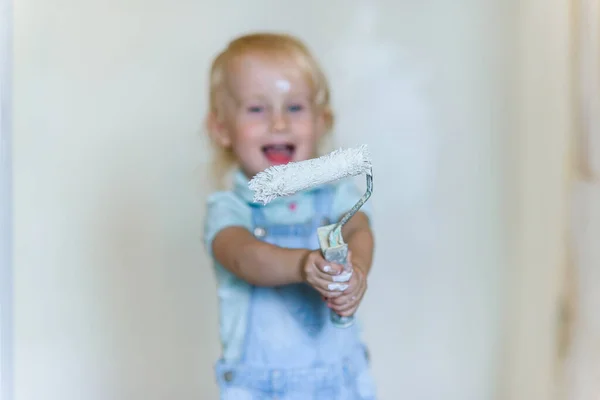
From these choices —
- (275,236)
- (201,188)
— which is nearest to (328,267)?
(275,236)

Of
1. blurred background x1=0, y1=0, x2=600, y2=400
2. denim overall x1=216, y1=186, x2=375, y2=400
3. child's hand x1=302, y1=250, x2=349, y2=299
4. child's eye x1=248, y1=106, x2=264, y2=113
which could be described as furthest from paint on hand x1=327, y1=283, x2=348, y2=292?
blurred background x1=0, y1=0, x2=600, y2=400

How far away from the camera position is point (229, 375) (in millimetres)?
693

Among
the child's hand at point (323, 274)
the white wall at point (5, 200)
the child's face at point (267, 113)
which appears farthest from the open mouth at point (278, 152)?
the white wall at point (5, 200)

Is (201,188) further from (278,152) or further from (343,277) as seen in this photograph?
(343,277)

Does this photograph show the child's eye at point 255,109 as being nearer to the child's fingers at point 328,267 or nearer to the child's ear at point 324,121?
the child's ear at point 324,121

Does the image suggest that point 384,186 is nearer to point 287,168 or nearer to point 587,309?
point 587,309

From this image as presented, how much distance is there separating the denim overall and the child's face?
A: 60 millimetres

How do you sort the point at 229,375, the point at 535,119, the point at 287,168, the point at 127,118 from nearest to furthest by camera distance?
the point at 287,168 → the point at 229,375 → the point at 535,119 → the point at 127,118

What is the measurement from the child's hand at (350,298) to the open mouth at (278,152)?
0.16 metres

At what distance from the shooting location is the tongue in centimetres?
73

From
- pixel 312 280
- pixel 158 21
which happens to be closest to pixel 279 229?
pixel 312 280

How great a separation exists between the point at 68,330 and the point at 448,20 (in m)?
0.66

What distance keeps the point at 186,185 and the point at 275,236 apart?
30 centimetres

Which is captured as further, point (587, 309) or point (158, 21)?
point (158, 21)
